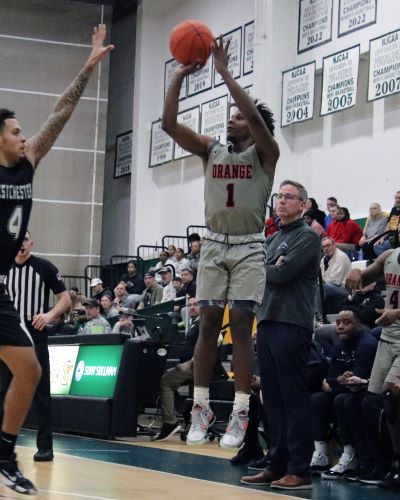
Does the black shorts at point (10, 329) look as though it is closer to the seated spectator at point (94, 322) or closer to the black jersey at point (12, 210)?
the black jersey at point (12, 210)

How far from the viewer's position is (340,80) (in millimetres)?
18938

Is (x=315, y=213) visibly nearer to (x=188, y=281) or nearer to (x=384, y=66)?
(x=188, y=281)

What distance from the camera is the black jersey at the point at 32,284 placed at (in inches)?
358

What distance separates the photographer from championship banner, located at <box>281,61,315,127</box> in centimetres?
1975

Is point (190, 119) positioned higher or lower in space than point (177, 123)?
higher

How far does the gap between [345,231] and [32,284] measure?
8818mm

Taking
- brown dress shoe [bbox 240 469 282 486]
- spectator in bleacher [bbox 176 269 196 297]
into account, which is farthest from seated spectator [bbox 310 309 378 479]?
spectator in bleacher [bbox 176 269 196 297]

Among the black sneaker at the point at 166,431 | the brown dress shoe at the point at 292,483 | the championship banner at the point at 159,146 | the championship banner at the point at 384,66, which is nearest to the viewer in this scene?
the brown dress shoe at the point at 292,483

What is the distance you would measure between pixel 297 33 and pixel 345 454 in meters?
13.7

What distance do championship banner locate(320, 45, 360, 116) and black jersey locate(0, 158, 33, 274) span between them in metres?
13.0

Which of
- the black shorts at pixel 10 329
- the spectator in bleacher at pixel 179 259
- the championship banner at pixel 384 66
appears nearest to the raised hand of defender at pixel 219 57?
the black shorts at pixel 10 329

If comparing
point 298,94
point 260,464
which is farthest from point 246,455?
point 298,94

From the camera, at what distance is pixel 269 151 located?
6.63 meters

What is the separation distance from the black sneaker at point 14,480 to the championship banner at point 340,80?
44.1 feet
